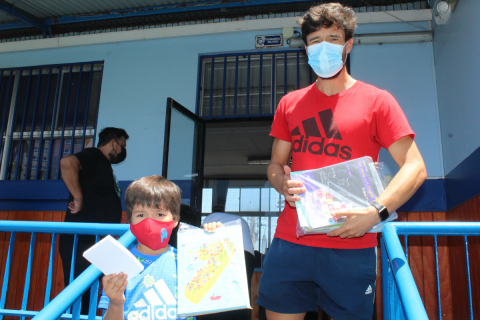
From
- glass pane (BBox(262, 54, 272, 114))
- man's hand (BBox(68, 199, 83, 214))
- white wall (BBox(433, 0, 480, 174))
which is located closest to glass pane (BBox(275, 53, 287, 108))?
glass pane (BBox(262, 54, 272, 114))

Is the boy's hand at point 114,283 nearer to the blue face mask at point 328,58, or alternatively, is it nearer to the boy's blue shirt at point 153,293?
the boy's blue shirt at point 153,293

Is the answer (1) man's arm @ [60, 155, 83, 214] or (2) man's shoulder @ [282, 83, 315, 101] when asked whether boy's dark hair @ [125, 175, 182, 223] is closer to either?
(2) man's shoulder @ [282, 83, 315, 101]

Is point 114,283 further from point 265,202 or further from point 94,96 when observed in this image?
point 265,202

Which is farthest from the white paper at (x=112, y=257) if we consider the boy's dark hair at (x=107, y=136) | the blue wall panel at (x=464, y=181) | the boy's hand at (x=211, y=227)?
the blue wall panel at (x=464, y=181)

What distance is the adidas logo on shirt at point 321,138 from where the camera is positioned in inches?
55.5

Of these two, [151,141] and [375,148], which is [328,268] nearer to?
[375,148]

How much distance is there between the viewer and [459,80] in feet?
11.4

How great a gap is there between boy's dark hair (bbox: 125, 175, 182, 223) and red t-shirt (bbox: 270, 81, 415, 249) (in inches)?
18.7

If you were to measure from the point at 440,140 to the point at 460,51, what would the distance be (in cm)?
103

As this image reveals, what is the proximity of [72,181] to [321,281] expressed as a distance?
94.9 inches

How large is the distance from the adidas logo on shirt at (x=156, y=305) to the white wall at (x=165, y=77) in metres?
3.21

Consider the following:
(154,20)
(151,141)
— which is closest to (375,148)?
(151,141)

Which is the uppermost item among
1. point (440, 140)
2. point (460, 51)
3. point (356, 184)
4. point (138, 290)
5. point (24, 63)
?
point (24, 63)

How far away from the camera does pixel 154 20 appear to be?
5.20 m
